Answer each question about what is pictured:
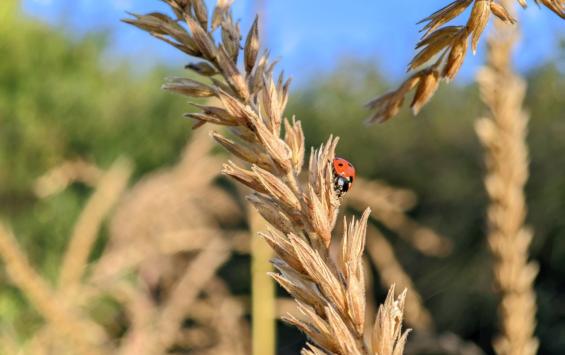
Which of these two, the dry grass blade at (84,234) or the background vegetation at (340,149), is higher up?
the background vegetation at (340,149)

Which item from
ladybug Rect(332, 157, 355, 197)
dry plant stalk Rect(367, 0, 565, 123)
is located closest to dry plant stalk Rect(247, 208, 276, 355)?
ladybug Rect(332, 157, 355, 197)

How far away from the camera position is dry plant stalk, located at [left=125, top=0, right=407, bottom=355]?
358 mm

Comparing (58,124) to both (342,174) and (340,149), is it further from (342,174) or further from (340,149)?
(342,174)

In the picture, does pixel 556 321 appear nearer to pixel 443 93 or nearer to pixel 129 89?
pixel 443 93

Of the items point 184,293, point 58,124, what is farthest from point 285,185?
point 58,124

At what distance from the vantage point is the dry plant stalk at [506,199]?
0.82 m

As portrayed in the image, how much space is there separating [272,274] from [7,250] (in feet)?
2.26

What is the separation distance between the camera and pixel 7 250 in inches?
38.0

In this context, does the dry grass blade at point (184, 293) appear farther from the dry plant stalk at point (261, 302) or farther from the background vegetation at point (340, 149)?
the background vegetation at point (340, 149)

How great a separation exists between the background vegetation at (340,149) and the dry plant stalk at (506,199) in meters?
2.40

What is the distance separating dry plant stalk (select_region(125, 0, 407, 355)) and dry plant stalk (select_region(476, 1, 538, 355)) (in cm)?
45

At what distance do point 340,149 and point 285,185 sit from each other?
174 inches

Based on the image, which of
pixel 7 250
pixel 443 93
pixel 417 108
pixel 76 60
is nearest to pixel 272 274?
pixel 417 108

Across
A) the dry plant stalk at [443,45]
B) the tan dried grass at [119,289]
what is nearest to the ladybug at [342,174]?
the dry plant stalk at [443,45]
